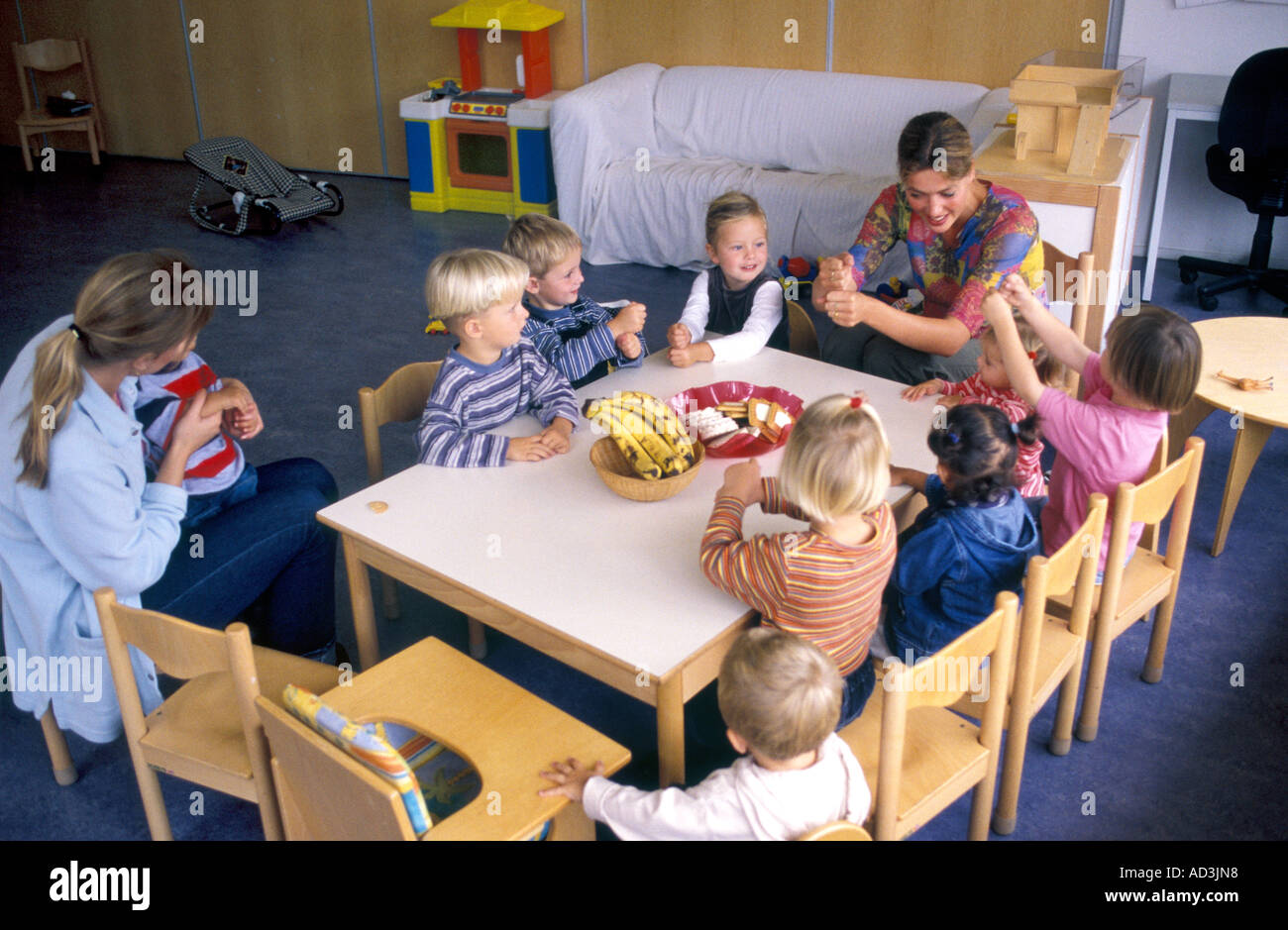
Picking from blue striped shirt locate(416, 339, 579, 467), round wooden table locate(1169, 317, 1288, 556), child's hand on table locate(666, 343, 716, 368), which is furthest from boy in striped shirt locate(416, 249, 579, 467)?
round wooden table locate(1169, 317, 1288, 556)

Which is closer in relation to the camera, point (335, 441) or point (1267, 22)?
point (335, 441)

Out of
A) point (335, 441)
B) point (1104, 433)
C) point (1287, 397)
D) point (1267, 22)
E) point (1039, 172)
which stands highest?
point (1267, 22)

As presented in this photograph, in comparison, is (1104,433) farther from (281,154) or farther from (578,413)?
(281,154)

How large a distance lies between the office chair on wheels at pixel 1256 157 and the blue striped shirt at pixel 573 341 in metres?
2.93

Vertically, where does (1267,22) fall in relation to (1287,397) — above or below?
above

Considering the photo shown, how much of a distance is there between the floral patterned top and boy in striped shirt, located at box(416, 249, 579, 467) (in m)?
0.98

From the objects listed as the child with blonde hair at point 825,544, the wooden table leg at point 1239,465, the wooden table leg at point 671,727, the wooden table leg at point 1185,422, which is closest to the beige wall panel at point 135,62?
the wooden table leg at point 1185,422

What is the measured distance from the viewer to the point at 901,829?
184cm

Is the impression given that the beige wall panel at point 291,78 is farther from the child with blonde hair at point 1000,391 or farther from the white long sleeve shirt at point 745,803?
the white long sleeve shirt at point 745,803

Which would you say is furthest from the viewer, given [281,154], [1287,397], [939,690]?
[281,154]

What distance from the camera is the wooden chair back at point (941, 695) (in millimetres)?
1690

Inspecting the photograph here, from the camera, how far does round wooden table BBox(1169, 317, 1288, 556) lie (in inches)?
119
